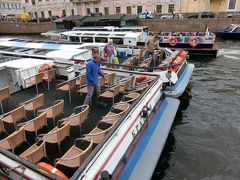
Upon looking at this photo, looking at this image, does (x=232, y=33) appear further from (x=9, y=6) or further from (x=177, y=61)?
(x=9, y=6)

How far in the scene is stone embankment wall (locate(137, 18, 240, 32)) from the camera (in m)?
32.7

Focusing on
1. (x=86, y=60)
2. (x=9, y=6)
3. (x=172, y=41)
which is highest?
(x=9, y=6)

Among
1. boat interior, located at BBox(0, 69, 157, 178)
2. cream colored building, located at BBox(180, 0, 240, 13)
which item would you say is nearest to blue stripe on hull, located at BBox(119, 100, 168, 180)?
boat interior, located at BBox(0, 69, 157, 178)

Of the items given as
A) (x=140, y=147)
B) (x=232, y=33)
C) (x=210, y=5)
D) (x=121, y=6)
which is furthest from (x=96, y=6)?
(x=140, y=147)

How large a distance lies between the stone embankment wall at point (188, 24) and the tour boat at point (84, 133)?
94.5ft

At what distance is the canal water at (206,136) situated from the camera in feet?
21.7

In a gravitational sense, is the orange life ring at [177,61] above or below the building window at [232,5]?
below

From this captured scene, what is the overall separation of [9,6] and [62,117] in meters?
83.9

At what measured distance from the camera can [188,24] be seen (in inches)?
1340

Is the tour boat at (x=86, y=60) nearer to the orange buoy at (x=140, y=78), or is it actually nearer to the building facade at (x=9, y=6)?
the orange buoy at (x=140, y=78)

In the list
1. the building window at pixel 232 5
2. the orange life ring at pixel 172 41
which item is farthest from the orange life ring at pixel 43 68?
the building window at pixel 232 5

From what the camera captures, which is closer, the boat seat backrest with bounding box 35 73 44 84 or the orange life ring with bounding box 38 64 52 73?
the boat seat backrest with bounding box 35 73 44 84

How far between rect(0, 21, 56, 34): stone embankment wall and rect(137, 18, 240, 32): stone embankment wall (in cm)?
1843

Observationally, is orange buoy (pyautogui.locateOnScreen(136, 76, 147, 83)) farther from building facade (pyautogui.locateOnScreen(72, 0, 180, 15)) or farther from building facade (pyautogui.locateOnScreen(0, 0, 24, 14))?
building facade (pyautogui.locateOnScreen(0, 0, 24, 14))
